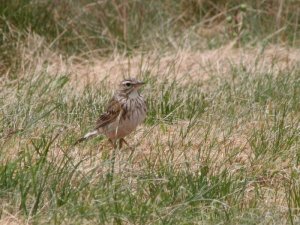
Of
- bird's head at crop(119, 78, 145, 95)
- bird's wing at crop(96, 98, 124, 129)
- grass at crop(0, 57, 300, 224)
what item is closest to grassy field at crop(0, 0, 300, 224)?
grass at crop(0, 57, 300, 224)

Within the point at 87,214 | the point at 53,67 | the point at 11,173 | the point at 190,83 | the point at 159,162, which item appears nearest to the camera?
the point at 87,214

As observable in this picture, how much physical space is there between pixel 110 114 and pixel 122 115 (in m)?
0.24

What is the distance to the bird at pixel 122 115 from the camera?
8.01 m

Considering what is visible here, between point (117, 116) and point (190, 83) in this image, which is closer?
point (117, 116)

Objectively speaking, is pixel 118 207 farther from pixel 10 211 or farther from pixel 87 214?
pixel 10 211

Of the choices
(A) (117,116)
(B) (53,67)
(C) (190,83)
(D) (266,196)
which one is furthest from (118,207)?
(B) (53,67)

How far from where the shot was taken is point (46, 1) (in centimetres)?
1188

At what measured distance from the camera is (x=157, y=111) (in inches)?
351

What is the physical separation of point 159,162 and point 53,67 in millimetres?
4075

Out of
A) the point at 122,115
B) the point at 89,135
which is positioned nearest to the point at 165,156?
the point at 122,115

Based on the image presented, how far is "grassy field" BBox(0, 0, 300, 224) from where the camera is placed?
638 cm

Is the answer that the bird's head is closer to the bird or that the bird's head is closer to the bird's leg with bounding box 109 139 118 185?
the bird

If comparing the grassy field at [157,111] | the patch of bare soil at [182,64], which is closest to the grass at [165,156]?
the grassy field at [157,111]

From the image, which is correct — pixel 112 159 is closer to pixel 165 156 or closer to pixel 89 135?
pixel 165 156
